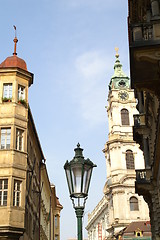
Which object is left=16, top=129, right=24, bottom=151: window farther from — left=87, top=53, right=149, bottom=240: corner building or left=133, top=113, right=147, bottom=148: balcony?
left=87, top=53, right=149, bottom=240: corner building

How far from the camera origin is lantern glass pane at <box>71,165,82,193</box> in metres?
9.81

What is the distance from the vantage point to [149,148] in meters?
29.0

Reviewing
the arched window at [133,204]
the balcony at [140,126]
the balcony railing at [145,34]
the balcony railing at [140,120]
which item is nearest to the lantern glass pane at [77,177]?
the balcony railing at [145,34]

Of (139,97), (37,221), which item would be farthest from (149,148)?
(37,221)

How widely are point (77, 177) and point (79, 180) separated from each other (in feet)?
0.30

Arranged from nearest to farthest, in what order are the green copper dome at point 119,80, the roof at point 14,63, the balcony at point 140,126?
1. the roof at point 14,63
2. the balcony at point 140,126
3. the green copper dome at point 119,80

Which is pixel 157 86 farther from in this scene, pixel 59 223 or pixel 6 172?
pixel 59 223

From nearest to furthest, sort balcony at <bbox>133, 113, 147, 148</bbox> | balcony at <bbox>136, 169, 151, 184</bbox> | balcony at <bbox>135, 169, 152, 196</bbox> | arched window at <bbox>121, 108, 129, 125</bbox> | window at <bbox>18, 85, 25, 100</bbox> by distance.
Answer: window at <bbox>18, 85, 25, 100</bbox> < balcony at <bbox>135, 169, 152, 196</bbox> < balcony at <bbox>136, 169, 151, 184</bbox> < balcony at <bbox>133, 113, 147, 148</bbox> < arched window at <bbox>121, 108, 129, 125</bbox>

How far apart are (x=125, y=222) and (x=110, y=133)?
1663 cm

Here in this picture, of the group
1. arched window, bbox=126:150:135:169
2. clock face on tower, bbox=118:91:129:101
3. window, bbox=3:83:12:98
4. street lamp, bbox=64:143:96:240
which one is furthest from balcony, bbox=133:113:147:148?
clock face on tower, bbox=118:91:129:101

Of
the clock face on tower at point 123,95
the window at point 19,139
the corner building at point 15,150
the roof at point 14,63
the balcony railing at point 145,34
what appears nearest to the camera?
the balcony railing at point 145,34

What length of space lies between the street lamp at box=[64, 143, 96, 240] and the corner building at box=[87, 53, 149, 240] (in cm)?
5408

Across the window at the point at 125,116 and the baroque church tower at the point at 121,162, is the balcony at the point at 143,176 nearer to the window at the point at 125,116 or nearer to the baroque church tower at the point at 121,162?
the baroque church tower at the point at 121,162

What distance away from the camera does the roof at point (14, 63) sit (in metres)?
26.8
